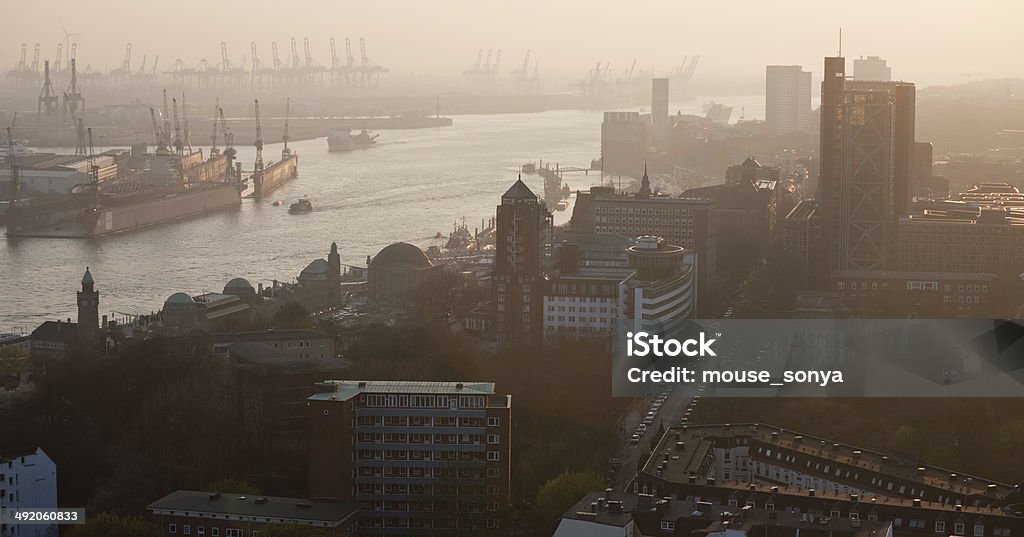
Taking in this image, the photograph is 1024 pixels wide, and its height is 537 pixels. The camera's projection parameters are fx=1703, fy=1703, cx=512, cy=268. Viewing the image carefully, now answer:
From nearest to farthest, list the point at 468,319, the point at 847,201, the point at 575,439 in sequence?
the point at 575,439
the point at 468,319
the point at 847,201

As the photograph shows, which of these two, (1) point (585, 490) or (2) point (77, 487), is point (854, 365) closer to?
(1) point (585, 490)

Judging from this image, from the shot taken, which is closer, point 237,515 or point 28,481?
point 237,515

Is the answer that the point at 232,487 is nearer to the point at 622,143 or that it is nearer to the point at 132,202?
the point at 132,202

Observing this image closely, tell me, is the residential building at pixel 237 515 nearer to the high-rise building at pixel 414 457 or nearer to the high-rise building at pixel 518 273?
the high-rise building at pixel 414 457

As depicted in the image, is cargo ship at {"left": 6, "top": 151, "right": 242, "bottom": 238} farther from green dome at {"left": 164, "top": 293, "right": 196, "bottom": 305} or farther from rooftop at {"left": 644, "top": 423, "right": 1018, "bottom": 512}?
rooftop at {"left": 644, "top": 423, "right": 1018, "bottom": 512}

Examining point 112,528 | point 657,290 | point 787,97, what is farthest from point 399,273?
point 787,97

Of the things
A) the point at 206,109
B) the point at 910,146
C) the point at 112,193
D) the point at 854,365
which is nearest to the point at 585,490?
the point at 854,365
